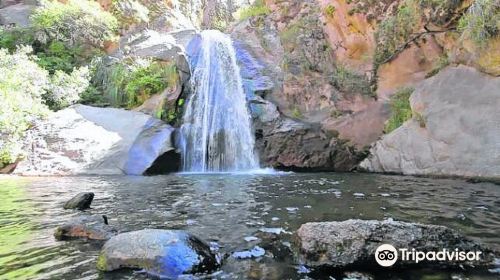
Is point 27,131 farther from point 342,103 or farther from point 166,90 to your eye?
point 342,103

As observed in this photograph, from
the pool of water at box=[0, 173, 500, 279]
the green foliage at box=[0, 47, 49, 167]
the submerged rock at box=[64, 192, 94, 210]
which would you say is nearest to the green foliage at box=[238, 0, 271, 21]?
the green foliage at box=[0, 47, 49, 167]

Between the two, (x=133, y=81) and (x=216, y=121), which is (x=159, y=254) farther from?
(x=133, y=81)

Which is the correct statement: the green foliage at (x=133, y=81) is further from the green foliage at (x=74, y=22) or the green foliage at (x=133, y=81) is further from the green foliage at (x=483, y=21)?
the green foliage at (x=483, y=21)

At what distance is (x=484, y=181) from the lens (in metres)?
8.93

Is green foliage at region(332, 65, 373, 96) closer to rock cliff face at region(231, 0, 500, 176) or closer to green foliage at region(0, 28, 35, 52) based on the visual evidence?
rock cliff face at region(231, 0, 500, 176)

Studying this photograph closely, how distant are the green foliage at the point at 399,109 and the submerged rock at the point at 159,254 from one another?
32.8 ft

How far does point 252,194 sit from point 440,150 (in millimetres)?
5110

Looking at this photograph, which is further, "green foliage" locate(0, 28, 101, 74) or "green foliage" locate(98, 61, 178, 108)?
"green foliage" locate(0, 28, 101, 74)

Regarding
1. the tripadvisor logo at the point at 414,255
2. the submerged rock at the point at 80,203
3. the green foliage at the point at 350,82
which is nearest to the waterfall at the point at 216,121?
the green foliage at the point at 350,82

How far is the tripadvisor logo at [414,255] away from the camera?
3773 millimetres

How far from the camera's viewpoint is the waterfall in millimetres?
14734

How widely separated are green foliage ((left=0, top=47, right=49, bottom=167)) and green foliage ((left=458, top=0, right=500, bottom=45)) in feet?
45.9

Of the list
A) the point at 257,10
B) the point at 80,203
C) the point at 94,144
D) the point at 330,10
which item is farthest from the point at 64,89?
the point at 80,203

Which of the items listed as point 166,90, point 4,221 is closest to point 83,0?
point 166,90
